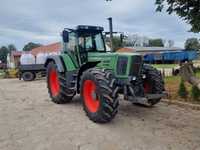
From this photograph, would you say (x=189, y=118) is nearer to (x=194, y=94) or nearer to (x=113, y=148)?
(x=194, y=94)

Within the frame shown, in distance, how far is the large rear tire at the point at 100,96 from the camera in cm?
697

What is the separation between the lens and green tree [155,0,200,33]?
716 centimetres

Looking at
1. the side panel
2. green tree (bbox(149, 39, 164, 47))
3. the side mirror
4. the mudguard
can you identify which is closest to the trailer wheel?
the mudguard

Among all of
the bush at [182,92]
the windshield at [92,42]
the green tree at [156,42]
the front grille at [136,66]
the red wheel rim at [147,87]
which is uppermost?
the green tree at [156,42]

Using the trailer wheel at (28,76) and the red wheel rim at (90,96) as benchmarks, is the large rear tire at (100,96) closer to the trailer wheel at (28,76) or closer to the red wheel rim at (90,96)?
the red wheel rim at (90,96)

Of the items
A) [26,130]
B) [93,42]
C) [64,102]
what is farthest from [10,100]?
[26,130]

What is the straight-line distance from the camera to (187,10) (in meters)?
7.39

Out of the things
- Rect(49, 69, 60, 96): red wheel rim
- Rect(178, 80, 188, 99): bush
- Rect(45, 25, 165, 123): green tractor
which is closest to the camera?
Rect(45, 25, 165, 123): green tractor

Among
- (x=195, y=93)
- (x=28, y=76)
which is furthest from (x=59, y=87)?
(x=28, y=76)

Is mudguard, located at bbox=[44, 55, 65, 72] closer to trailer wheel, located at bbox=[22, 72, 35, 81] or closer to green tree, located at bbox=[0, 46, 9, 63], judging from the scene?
trailer wheel, located at bbox=[22, 72, 35, 81]

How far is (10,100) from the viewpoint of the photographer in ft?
36.9

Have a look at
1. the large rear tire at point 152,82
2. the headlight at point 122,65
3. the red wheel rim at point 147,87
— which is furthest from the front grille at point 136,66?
the red wheel rim at point 147,87

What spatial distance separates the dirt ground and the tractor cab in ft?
5.30

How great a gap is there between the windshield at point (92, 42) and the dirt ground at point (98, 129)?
187cm
